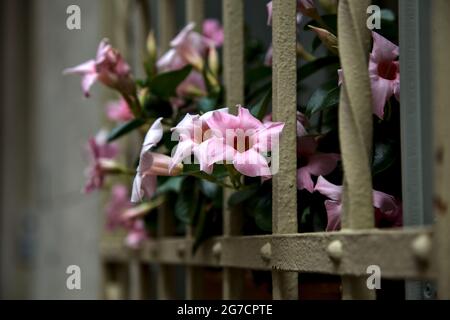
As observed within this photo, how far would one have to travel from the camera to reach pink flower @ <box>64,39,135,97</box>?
39.7 inches

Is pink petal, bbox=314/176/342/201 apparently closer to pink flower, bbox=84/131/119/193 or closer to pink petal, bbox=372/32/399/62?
pink petal, bbox=372/32/399/62

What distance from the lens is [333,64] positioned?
926 mm

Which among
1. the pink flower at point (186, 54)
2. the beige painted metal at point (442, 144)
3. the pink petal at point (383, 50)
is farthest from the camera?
the pink flower at point (186, 54)

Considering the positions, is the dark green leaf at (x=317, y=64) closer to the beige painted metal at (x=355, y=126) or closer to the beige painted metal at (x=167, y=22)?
the beige painted metal at (x=355, y=126)

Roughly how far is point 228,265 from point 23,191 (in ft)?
7.45

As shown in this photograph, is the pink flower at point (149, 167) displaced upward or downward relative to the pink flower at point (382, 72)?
downward

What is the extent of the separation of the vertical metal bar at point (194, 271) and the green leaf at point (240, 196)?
0.21 meters

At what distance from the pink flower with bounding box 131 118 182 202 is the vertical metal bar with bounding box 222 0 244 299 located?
0.12 metres

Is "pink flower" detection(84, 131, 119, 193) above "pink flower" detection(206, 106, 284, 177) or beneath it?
above

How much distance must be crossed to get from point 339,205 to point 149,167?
0.21 m

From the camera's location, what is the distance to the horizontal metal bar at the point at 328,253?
0.56m

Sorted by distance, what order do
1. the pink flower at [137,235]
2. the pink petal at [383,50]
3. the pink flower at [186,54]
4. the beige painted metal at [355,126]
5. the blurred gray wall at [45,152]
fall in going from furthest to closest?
the blurred gray wall at [45,152]
the pink flower at [137,235]
the pink flower at [186,54]
the pink petal at [383,50]
the beige painted metal at [355,126]

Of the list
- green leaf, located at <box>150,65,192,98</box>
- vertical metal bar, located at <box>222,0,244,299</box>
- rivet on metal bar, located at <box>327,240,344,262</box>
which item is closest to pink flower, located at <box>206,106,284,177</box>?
rivet on metal bar, located at <box>327,240,344,262</box>

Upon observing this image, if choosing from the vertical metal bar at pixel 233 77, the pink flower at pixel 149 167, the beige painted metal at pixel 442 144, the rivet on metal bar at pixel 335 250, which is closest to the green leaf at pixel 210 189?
the vertical metal bar at pixel 233 77
